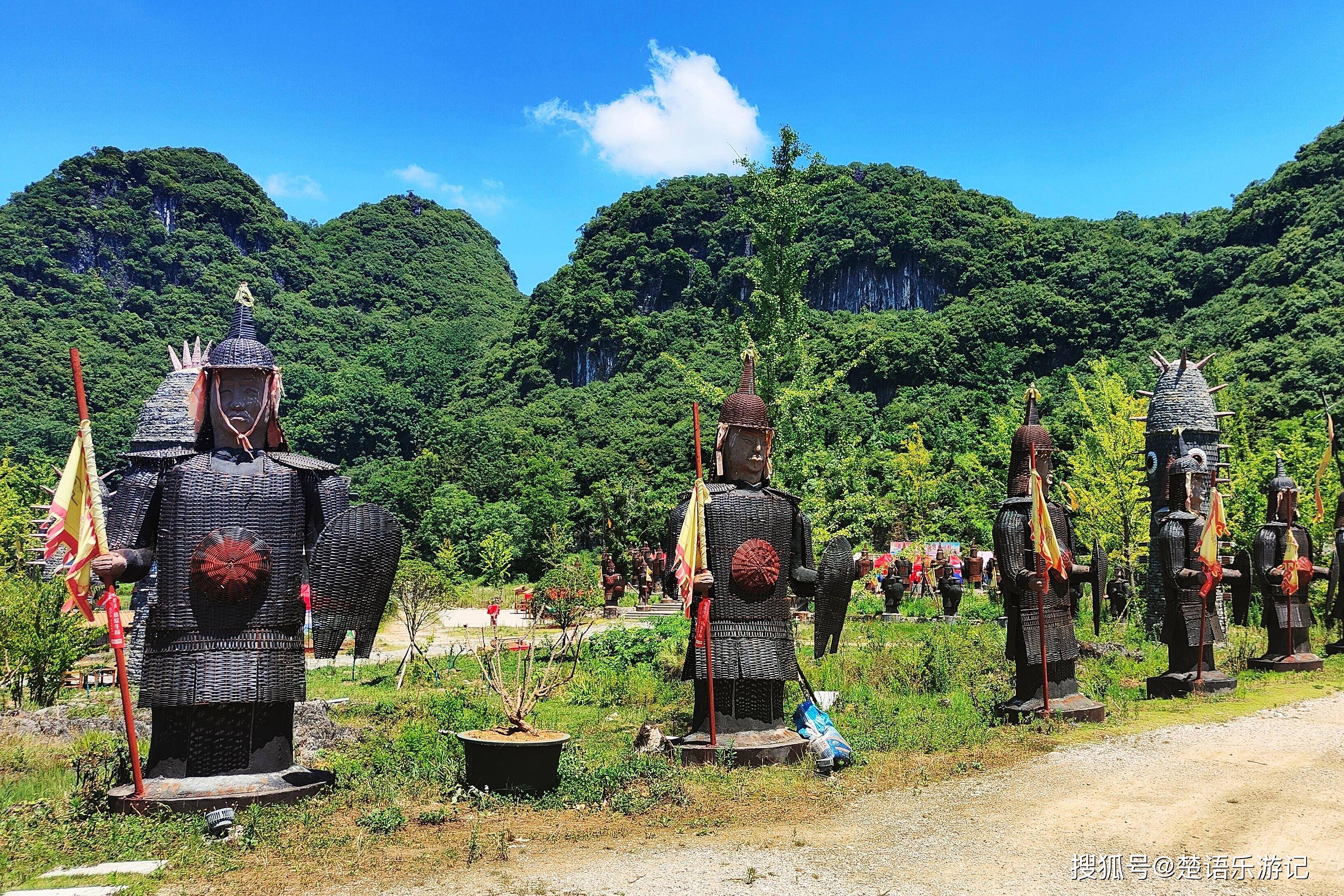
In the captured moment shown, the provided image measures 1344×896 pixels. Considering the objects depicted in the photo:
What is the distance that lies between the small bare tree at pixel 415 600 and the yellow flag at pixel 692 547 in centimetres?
559

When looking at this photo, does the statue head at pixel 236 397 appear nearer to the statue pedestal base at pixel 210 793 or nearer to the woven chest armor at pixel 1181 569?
the statue pedestal base at pixel 210 793

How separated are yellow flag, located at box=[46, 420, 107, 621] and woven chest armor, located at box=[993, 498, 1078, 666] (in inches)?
294

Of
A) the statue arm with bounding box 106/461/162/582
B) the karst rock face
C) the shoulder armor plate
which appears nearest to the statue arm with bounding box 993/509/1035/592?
the statue arm with bounding box 106/461/162/582

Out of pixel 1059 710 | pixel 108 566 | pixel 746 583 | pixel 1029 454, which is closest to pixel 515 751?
pixel 746 583

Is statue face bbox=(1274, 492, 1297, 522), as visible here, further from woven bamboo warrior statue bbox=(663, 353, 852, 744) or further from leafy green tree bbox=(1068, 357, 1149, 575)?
leafy green tree bbox=(1068, 357, 1149, 575)

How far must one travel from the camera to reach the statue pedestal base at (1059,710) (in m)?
8.80

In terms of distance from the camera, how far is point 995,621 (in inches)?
692

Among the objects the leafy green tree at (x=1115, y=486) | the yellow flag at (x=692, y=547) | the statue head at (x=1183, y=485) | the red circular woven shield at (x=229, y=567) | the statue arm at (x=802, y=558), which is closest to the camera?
the red circular woven shield at (x=229, y=567)

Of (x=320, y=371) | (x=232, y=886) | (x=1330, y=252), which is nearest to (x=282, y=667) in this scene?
(x=232, y=886)

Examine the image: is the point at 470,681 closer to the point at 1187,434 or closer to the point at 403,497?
the point at 1187,434

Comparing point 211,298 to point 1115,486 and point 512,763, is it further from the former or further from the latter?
point 512,763

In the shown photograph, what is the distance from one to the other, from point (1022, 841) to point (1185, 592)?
5.91 metres

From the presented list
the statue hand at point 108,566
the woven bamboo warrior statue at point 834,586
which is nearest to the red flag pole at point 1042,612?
the woven bamboo warrior statue at point 834,586

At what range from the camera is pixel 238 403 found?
668 cm
